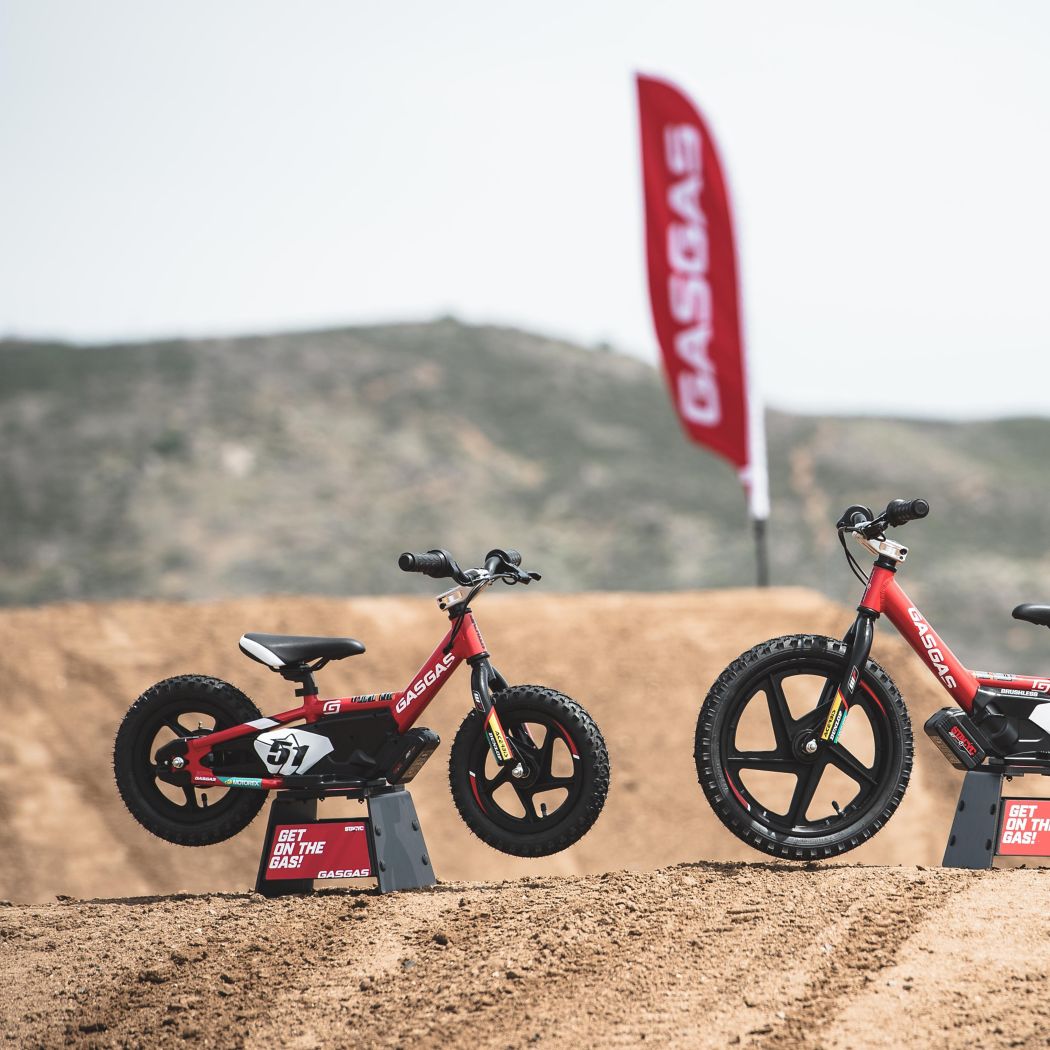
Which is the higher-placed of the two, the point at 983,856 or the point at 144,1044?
the point at 983,856

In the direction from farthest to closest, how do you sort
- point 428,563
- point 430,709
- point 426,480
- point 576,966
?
1. point 426,480
2. point 430,709
3. point 428,563
4. point 576,966

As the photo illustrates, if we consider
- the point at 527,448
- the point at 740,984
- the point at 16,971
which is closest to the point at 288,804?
the point at 16,971

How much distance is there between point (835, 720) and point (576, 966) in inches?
70.9

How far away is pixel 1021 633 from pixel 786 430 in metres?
23.0

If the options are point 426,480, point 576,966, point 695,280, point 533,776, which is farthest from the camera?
point 426,480

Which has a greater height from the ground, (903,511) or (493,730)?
(903,511)

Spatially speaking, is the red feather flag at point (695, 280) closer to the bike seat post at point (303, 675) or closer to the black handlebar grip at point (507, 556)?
the black handlebar grip at point (507, 556)

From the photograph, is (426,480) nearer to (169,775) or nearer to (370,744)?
(169,775)

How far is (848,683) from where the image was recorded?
6043 mm

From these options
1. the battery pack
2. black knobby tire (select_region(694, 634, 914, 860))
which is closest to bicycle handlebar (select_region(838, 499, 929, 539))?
black knobby tire (select_region(694, 634, 914, 860))

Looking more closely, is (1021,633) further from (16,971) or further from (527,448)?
(16,971)

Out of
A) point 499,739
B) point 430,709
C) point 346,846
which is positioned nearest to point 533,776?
point 499,739

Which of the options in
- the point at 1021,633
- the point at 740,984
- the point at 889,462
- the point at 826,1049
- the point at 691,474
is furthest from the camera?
the point at 889,462

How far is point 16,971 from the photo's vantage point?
18.9ft
